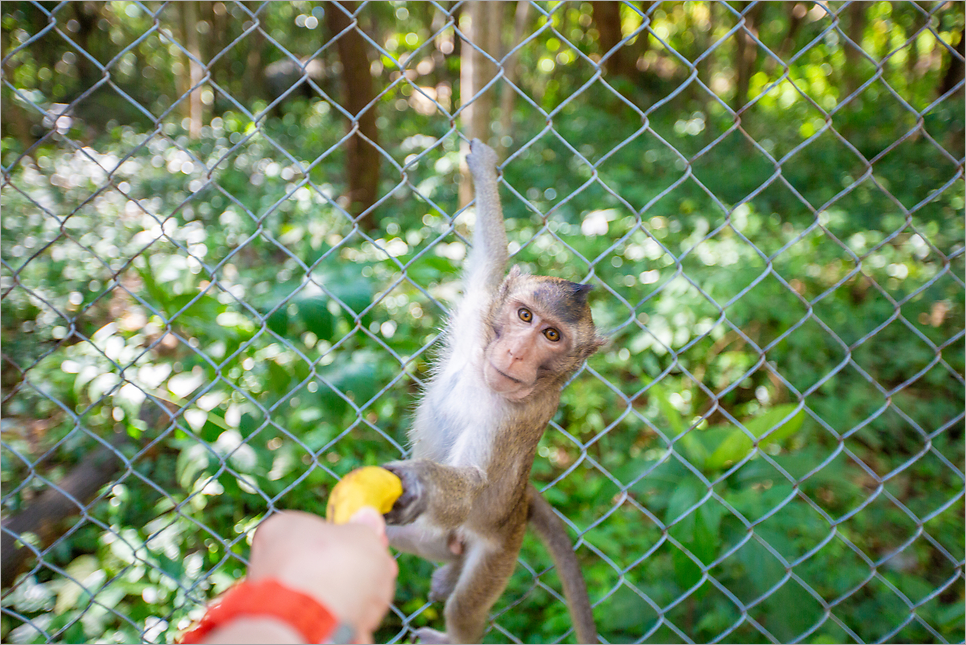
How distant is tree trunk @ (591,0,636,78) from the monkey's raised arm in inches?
396

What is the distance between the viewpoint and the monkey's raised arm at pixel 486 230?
97.7 inches

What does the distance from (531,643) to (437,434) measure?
1.14 metres

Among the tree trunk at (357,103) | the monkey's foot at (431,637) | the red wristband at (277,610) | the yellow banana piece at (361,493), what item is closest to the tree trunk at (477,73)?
the tree trunk at (357,103)

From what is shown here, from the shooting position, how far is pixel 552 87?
11.7 metres

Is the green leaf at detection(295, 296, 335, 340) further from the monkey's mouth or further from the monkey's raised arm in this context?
the monkey's mouth

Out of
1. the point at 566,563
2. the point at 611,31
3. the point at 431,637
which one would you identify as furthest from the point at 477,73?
the point at 611,31

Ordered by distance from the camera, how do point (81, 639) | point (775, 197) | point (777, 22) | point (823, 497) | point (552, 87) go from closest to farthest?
point (81, 639), point (823, 497), point (775, 197), point (552, 87), point (777, 22)

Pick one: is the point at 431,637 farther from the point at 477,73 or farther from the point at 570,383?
the point at 477,73

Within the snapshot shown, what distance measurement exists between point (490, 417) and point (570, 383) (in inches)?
60.9

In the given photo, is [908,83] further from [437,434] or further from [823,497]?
[437,434]

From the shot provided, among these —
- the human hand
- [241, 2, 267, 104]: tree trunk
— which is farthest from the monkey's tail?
[241, 2, 267, 104]: tree trunk

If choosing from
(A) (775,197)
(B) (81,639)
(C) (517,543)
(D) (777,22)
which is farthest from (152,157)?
(D) (777,22)

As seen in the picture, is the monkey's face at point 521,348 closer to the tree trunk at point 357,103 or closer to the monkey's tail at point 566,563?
the monkey's tail at point 566,563

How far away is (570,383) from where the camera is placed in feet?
12.3
